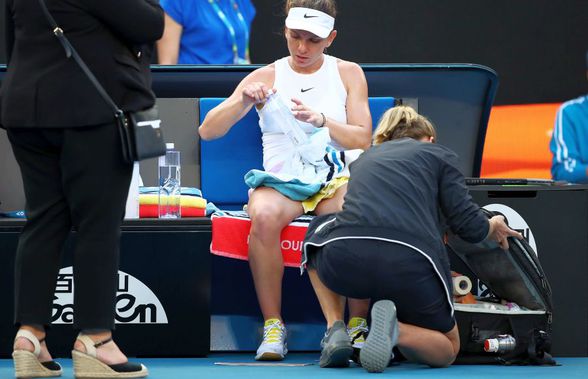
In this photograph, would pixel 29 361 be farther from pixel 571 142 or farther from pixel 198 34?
pixel 571 142

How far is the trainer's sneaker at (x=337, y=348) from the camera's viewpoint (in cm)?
388

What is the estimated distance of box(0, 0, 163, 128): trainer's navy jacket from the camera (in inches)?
128

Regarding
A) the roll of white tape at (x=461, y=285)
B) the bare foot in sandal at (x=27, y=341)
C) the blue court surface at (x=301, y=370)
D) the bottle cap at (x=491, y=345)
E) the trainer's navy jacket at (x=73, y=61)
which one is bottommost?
the blue court surface at (x=301, y=370)

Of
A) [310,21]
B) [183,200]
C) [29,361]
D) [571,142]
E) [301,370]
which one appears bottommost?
[301,370]

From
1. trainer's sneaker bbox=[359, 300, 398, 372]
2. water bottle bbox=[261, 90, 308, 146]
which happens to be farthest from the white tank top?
trainer's sneaker bbox=[359, 300, 398, 372]

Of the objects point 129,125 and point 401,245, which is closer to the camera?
point 129,125

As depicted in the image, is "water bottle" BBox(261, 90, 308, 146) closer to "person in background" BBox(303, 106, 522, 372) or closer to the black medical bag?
"person in background" BBox(303, 106, 522, 372)

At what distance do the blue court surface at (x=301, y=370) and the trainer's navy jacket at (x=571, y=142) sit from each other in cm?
235

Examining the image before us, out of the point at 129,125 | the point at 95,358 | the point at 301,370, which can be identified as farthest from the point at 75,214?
the point at 301,370

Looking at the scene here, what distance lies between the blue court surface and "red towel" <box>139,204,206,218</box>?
553 mm

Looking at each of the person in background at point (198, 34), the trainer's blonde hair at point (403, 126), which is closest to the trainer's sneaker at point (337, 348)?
the trainer's blonde hair at point (403, 126)

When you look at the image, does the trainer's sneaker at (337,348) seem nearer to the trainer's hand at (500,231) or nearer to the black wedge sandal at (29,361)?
the trainer's hand at (500,231)

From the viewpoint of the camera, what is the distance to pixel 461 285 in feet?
14.3

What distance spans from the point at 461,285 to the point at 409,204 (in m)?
0.60
